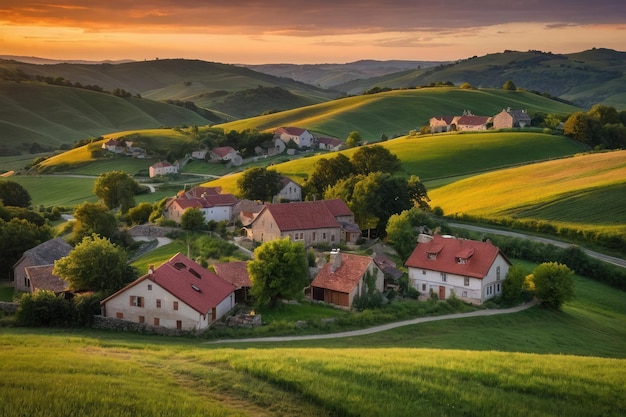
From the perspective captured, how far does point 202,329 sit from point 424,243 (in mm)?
26243

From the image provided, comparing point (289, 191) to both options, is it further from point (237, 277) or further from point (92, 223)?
point (237, 277)

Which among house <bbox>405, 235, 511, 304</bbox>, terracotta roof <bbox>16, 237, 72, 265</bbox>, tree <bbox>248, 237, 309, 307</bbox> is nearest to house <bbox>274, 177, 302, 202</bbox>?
terracotta roof <bbox>16, 237, 72, 265</bbox>

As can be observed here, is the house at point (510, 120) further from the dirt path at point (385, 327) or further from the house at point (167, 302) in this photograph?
the house at point (167, 302)

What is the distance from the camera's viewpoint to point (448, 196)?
103 metres

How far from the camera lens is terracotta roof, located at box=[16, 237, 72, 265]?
200 ft

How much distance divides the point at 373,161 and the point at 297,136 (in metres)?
74.7

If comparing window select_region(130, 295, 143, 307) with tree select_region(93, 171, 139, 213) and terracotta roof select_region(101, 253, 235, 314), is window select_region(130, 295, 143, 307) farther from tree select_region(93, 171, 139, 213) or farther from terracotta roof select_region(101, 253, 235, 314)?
tree select_region(93, 171, 139, 213)

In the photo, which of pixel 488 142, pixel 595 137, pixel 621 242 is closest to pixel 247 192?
pixel 621 242

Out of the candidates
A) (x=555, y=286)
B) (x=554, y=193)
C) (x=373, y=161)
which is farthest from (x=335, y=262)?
(x=373, y=161)

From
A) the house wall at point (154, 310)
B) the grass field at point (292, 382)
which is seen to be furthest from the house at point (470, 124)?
the grass field at point (292, 382)

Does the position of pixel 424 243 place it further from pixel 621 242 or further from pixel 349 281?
pixel 621 242

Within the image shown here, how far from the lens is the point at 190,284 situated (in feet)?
155

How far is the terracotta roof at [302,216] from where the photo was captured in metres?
72.1

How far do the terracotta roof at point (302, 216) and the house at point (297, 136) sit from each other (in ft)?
332
